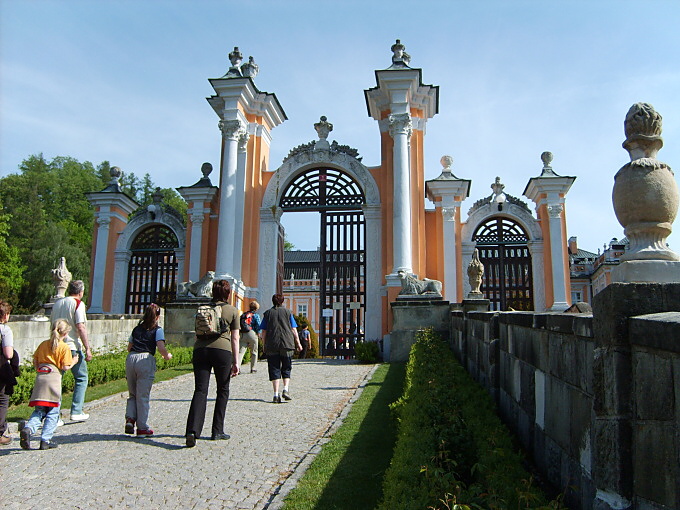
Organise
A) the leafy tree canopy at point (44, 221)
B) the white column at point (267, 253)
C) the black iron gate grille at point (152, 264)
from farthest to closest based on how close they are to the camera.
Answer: the leafy tree canopy at point (44, 221) < the black iron gate grille at point (152, 264) < the white column at point (267, 253)

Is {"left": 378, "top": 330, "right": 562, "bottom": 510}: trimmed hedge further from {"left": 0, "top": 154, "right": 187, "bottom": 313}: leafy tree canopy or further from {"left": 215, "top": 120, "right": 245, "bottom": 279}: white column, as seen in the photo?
{"left": 0, "top": 154, "right": 187, "bottom": 313}: leafy tree canopy

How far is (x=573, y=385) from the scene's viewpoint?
3.28 m

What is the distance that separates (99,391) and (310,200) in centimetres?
981

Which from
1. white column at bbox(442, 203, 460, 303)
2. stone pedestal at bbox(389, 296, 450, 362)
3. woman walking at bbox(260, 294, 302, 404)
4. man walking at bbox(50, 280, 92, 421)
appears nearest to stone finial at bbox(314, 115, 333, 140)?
white column at bbox(442, 203, 460, 303)

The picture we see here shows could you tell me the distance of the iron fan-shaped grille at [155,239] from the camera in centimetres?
2177

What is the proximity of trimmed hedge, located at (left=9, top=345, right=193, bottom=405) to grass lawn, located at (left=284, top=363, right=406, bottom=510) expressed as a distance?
4994 mm

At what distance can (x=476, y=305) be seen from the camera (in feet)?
41.2

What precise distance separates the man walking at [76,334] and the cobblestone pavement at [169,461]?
0.31 m

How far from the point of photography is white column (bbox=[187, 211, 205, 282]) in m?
20.0

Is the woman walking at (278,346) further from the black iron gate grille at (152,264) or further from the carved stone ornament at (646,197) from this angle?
the black iron gate grille at (152,264)

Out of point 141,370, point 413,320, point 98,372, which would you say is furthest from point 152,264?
point 141,370

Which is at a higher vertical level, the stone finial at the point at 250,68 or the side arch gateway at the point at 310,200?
the stone finial at the point at 250,68

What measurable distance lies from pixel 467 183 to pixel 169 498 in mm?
17200

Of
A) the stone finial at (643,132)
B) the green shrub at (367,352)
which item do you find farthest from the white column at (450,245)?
the stone finial at (643,132)
